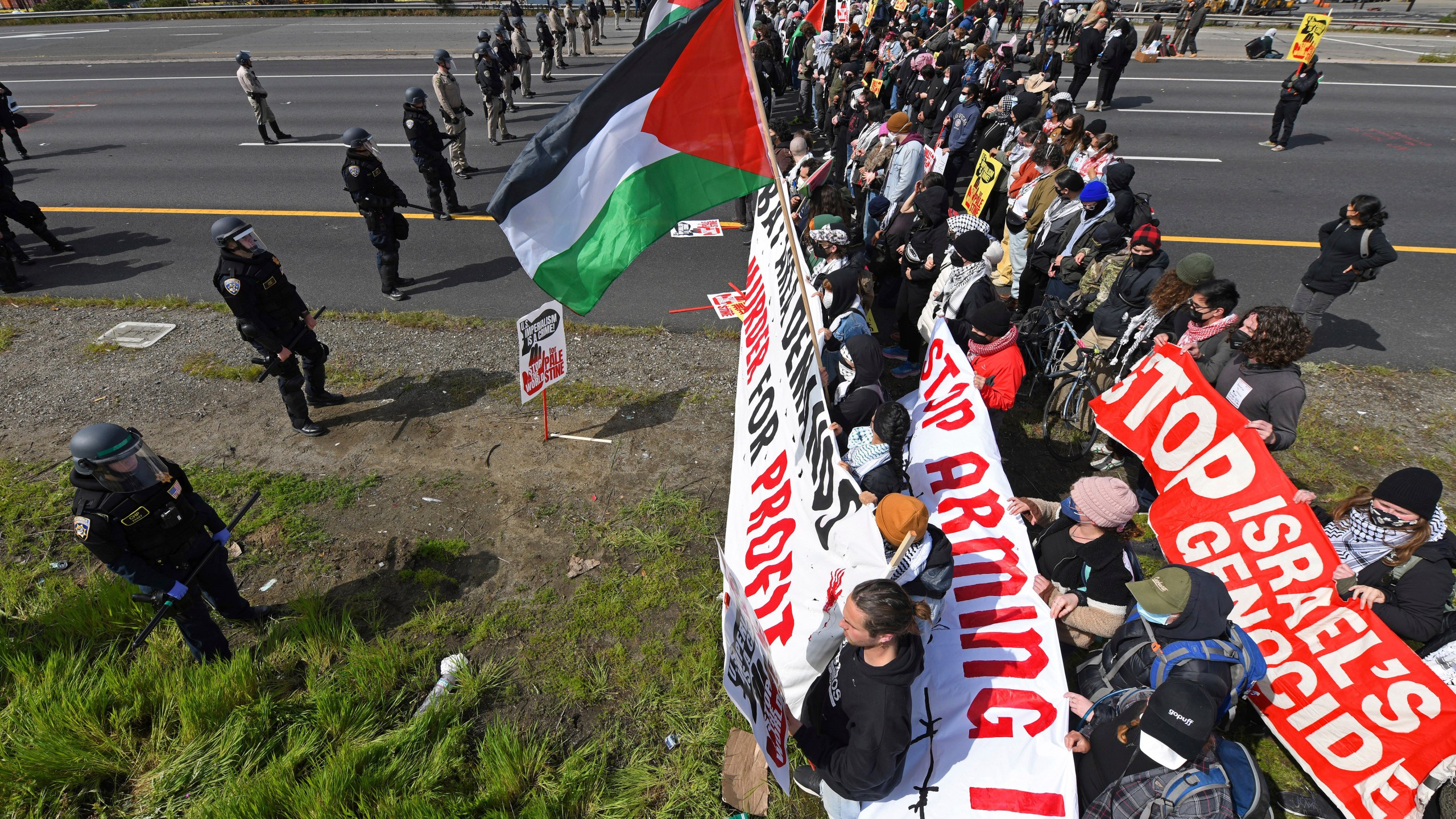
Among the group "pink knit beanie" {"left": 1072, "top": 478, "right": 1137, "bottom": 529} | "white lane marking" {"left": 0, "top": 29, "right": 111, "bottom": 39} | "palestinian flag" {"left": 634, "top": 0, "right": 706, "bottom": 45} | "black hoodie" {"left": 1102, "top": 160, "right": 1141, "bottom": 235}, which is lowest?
"pink knit beanie" {"left": 1072, "top": 478, "right": 1137, "bottom": 529}

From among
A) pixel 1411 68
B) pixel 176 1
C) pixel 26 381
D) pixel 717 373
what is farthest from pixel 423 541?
pixel 176 1

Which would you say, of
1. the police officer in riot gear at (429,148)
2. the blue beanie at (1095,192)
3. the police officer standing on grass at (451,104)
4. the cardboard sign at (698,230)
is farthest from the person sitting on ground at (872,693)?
the police officer standing on grass at (451,104)

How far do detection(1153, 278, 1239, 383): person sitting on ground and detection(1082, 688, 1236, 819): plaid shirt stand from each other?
3.15 metres

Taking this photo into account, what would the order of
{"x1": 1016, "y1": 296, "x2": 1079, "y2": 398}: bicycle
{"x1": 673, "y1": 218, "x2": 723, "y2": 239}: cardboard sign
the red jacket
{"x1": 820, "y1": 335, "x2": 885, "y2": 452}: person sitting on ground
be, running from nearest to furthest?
1. {"x1": 820, "y1": 335, "x2": 885, "y2": 452}: person sitting on ground
2. the red jacket
3. {"x1": 1016, "y1": 296, "x2": 1079, "y2": 398}: bicycle
4. {"x1": 673, "y1": 218, "x2": 723, "y2": 239}: cardboard sign

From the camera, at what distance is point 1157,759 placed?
8.93ft

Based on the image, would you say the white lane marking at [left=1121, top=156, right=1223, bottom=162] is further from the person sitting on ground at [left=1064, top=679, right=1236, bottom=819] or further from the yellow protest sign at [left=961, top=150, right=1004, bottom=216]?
the person sitting on ground at [left=1064, top=679, right=1236, bottom=819]

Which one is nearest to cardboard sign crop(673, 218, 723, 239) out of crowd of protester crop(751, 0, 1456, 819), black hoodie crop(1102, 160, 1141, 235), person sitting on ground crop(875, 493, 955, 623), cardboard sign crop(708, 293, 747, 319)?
crowd of protester crop(751, 0, 1456, 819)

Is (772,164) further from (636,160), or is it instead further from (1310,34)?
(1310,34)

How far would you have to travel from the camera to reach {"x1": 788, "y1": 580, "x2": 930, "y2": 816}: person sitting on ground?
2.81 meters

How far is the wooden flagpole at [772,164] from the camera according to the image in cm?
384

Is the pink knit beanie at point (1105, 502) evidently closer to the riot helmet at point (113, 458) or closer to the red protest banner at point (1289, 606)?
the red protest banner at point (1289, 606)

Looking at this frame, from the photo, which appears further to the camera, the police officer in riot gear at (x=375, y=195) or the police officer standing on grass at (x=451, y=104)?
the police officer standing on grass at (x=451, y=104)

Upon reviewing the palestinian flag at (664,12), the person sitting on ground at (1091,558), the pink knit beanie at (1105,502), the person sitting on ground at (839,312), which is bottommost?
the person sitting on ground at (1091,558)

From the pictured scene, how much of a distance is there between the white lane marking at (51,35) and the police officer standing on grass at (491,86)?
27.0 m
